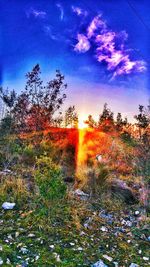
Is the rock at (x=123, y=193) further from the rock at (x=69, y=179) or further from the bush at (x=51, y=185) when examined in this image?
the bush at (x=51, y=185)

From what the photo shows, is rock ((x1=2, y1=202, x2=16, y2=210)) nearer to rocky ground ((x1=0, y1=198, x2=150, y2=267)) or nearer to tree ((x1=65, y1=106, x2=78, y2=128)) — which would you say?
rocky ground ((x1=0, y1=198, x2=150, y2=267))

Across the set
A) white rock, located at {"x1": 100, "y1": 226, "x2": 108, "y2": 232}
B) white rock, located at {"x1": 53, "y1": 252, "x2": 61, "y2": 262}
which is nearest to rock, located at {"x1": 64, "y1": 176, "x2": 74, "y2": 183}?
white rock, located at {"x1": 100, "y1": 226, "x2": 108, "y2": 232}

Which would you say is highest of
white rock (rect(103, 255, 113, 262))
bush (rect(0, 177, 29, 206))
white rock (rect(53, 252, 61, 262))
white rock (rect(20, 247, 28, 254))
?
bush (rect(0, 177, 29, 206))

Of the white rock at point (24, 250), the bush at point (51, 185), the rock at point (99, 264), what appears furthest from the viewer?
the bush at point (51, 185)

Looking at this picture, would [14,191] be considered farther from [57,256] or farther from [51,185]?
[57,256]

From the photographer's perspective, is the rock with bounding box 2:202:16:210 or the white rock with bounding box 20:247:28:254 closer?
the white rock with bounding box 20:247:28:254

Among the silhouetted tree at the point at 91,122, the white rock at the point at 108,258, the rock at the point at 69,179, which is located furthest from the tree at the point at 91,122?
the white rock at the point at 108,258

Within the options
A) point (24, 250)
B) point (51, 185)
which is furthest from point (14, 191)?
point (24, 250)

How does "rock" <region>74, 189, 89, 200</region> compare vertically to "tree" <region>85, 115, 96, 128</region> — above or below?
below

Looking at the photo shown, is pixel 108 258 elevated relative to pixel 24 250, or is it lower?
lower

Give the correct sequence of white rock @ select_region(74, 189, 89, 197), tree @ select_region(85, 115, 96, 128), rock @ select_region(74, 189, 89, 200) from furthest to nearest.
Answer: tree @ select_region(85, 115, 96, 128), white rock @ select_region(74, 189, 89, 197), rock @ select_region(74, 189, 89, 200)

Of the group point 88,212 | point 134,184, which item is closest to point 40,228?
point 88,212

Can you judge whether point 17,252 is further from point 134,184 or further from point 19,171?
point 134,184

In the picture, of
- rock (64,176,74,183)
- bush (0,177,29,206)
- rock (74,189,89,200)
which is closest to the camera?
bush (0,177,29,206)
